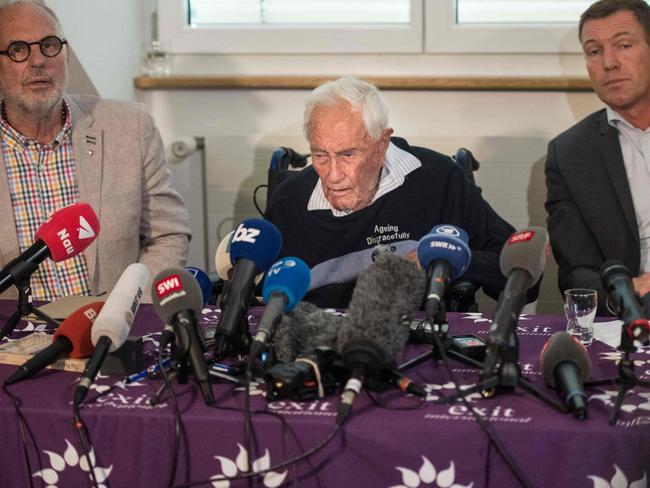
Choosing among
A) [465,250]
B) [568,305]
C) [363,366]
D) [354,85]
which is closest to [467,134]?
[354,85]

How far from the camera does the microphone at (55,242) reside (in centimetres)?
191

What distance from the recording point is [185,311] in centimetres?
163

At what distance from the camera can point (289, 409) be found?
156 centimetres

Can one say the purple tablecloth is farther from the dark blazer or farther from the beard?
the dark blazer

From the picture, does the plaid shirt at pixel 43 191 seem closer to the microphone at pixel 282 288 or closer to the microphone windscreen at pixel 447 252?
the microphone at pixel 282 288

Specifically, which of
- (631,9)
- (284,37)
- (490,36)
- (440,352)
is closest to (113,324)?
(440,352)

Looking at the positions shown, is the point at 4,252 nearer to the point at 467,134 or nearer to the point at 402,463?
the point at 402,463

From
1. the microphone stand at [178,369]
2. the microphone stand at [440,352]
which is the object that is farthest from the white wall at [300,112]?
the microphone stand at [178,369]

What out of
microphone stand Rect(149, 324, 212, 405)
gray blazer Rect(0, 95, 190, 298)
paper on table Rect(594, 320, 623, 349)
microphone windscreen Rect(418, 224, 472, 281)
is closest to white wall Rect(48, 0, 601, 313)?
gray blazer Rect(0, 95, 190, 298)

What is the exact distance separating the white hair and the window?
1463 mm

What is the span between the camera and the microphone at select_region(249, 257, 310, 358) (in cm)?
163

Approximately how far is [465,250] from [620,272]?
0.98 ft

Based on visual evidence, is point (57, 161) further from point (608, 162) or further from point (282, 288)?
point (608, 162)

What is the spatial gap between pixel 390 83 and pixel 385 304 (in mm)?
2430
